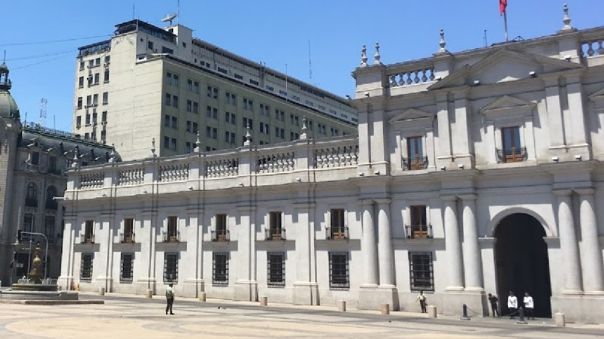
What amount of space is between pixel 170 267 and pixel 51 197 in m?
35.4

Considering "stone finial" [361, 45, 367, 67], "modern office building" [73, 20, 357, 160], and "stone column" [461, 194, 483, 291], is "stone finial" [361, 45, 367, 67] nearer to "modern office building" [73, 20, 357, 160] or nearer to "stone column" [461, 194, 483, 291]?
"stone column" [461, 194, 483, 291]

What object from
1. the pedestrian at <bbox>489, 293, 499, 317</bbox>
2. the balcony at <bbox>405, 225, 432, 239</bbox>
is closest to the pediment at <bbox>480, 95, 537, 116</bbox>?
the balcony at <bbox>405, 225, 432, 239</bbox>

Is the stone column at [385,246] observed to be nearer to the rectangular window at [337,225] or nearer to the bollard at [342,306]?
the bollard at [342,306]

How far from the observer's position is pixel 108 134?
84625 mm

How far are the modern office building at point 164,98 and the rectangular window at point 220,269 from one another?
36.1m

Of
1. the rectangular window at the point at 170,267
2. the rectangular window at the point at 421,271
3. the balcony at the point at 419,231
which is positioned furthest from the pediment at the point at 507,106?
the rectangular window at the point at 170,267

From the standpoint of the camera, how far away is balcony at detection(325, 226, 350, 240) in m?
39.8

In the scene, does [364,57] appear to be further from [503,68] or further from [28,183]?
[28,183]

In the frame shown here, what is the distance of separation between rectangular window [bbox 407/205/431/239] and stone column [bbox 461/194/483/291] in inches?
105

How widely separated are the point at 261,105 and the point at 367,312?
64561 mm

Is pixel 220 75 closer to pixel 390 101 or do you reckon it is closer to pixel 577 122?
pixel 390 101

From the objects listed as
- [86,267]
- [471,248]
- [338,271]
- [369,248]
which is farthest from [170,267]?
Result: [471,248]

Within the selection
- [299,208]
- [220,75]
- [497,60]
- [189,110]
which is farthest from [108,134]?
[497,60]

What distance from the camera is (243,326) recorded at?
24.1 meters
